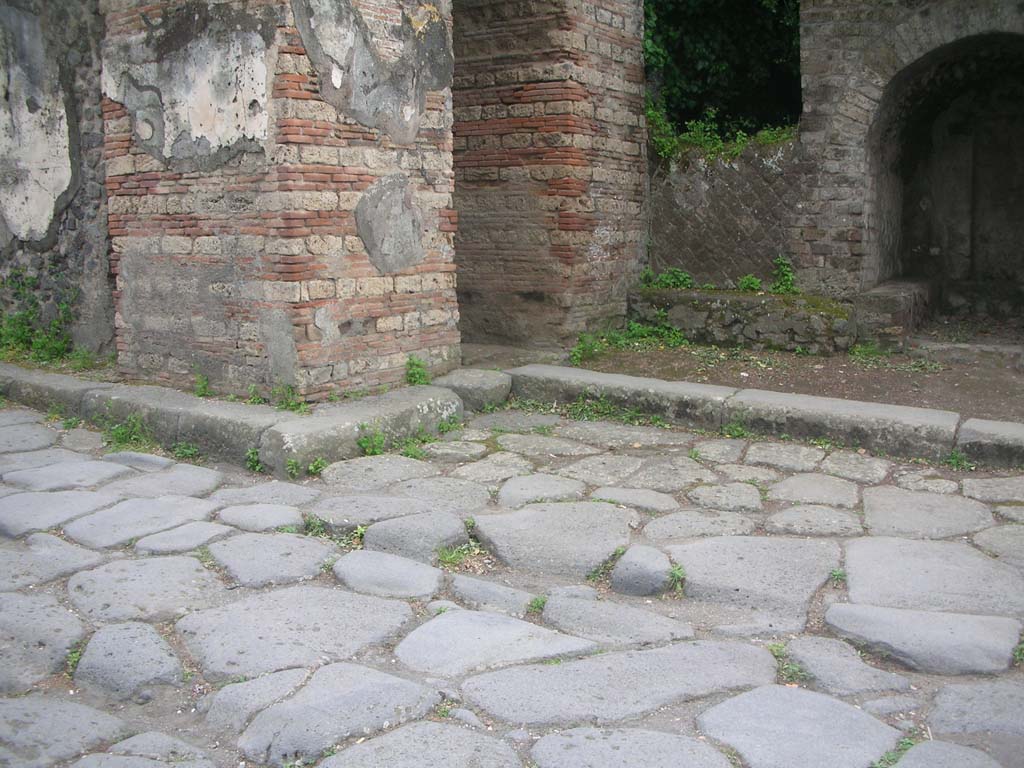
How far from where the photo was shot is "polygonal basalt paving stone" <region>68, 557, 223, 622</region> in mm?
3426

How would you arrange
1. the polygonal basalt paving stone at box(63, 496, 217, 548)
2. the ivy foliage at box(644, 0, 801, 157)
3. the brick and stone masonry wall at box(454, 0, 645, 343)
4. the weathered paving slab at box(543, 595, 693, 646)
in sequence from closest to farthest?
the weathered paving slab at box(543, 595, 693, 646)
the polygonal basalt paving stone at box(63, 496, 217, 548)
the brick and stone masonry wall at box(454, 0, 645, 343)
the ivy foliage at box(644, 0, 801, 157)

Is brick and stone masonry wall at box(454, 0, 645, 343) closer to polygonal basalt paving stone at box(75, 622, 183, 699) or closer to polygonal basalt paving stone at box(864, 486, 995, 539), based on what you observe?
polygonal basalt paving stone at box(864, 486, 995, 539)

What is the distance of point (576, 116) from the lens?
24.8 ft

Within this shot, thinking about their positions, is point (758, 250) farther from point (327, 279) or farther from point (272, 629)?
point (272, 629)

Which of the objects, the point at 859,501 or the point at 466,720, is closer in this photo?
the point at 466,720

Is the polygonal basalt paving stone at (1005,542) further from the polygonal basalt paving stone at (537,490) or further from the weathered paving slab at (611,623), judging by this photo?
the polygonal basalt paving stone at (537,490)

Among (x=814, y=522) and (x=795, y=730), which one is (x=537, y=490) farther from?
(x=795, y=730)

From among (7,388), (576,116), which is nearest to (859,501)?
(576,116)

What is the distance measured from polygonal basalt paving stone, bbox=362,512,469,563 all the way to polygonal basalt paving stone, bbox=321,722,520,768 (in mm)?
1360

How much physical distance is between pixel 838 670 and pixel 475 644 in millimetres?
1105

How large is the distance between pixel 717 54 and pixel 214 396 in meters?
5.61

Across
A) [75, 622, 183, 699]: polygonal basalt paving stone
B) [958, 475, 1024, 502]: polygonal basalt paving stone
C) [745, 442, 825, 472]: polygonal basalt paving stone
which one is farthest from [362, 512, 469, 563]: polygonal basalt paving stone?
[958, 475, 1024, 502]: polygonal basalt paving stone

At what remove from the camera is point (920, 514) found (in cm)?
440

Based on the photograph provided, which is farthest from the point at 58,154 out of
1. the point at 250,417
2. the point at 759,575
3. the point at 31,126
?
the point at 759,575
